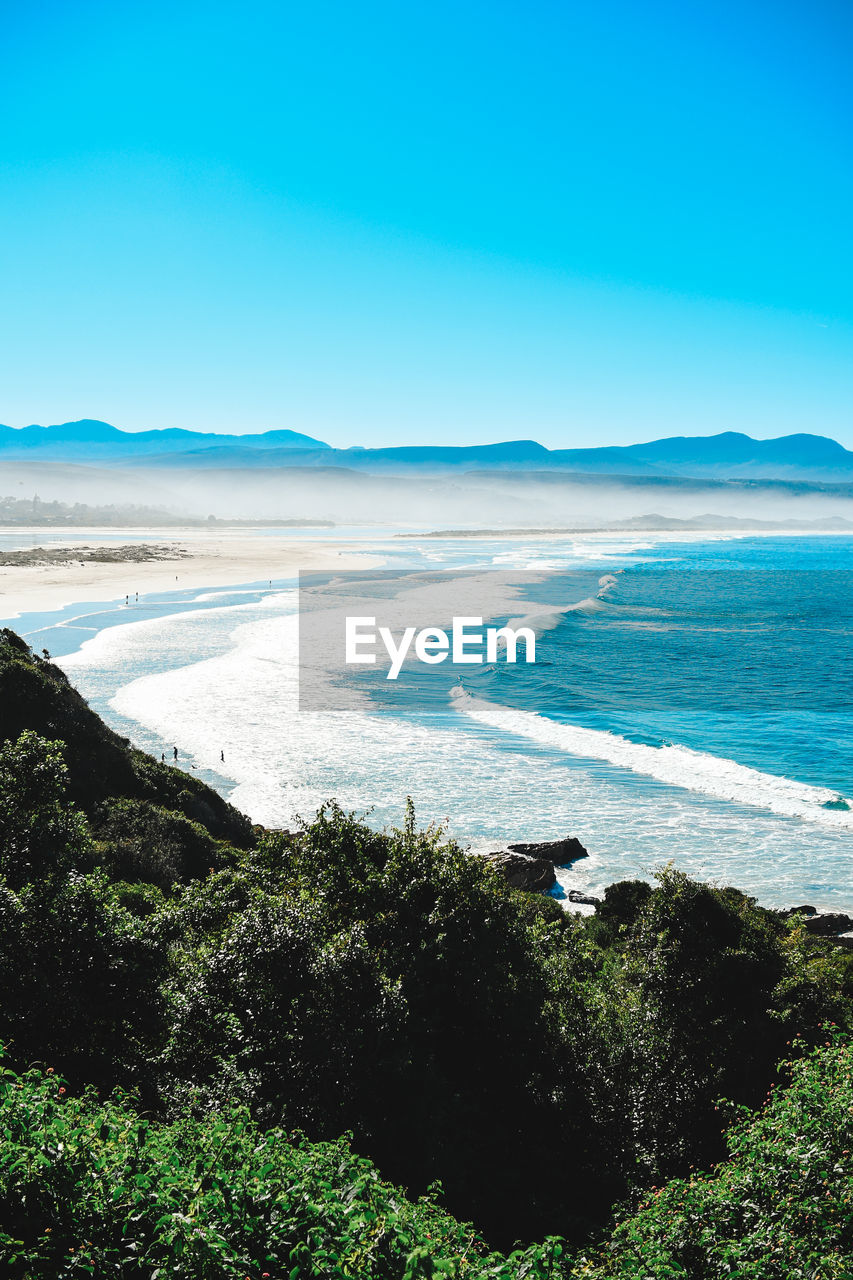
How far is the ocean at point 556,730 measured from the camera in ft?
96.5

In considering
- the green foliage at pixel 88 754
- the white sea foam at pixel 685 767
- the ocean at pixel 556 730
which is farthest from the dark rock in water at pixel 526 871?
the white sea foam at pixel 685 767

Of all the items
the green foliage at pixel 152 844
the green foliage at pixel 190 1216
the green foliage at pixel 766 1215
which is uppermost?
the green foliage at pixel 190 1216

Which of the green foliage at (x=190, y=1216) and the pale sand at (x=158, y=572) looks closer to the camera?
the green foliage at (x=190, y=1216)

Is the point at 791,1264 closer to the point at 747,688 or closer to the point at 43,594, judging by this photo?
the point at 747,688

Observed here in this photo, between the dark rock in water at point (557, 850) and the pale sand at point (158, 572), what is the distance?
5591 cm

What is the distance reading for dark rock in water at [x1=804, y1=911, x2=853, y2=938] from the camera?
22.1m

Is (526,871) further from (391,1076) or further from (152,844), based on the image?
(391,1076)

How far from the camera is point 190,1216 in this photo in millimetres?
5965

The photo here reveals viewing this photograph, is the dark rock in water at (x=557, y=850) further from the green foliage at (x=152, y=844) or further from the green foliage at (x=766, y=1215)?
the green foliage at (x=766, y=1215)

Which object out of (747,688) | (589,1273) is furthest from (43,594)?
(589,1273)

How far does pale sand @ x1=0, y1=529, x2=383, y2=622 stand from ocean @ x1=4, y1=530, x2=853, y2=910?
23.9ft

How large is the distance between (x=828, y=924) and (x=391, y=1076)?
1709 centimetres

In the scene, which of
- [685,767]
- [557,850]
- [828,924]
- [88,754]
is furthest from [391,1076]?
[685,767]

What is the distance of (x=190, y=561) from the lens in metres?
122
